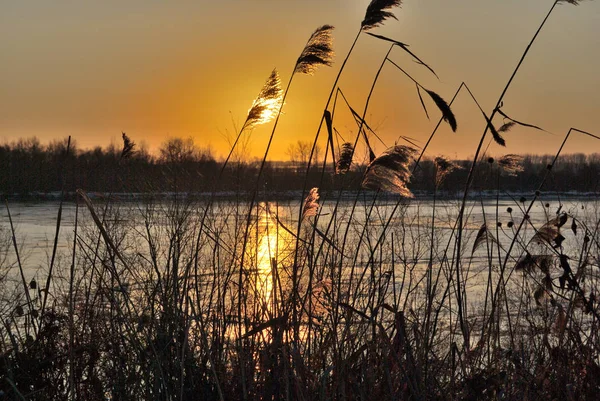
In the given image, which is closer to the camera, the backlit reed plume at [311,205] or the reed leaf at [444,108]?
the reed leaf at [444,108]

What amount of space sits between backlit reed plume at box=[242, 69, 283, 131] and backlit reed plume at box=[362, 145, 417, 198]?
1.83 feet

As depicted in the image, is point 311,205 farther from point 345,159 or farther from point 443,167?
point 443,167

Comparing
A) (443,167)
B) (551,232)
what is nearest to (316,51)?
(443,167)

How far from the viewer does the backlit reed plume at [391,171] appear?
6.49 ft

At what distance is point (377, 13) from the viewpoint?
2211 millimetres

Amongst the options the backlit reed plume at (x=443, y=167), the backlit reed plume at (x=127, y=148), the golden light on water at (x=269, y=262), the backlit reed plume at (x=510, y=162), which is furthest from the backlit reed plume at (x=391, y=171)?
the backlit reed plume at (x=127, y=148)

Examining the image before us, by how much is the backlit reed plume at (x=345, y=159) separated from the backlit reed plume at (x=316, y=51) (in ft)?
1.16

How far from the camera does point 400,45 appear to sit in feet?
6.68

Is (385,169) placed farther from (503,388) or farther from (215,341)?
(215,341)

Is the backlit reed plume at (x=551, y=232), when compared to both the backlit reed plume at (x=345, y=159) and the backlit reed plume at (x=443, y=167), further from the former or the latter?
the backlit reed plume at (x=345, y=159)

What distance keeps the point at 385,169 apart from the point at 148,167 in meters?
11.6

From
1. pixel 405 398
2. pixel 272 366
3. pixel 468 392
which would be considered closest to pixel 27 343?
pixel 272 366

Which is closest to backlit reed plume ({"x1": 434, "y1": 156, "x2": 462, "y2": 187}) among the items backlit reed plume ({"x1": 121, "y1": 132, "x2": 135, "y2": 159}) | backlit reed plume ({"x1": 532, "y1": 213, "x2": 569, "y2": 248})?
backlit reed plume ({"x1": 532, "y1": 213, "x2": 569, "y2": 248})

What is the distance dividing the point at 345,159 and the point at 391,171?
1.46 feet
